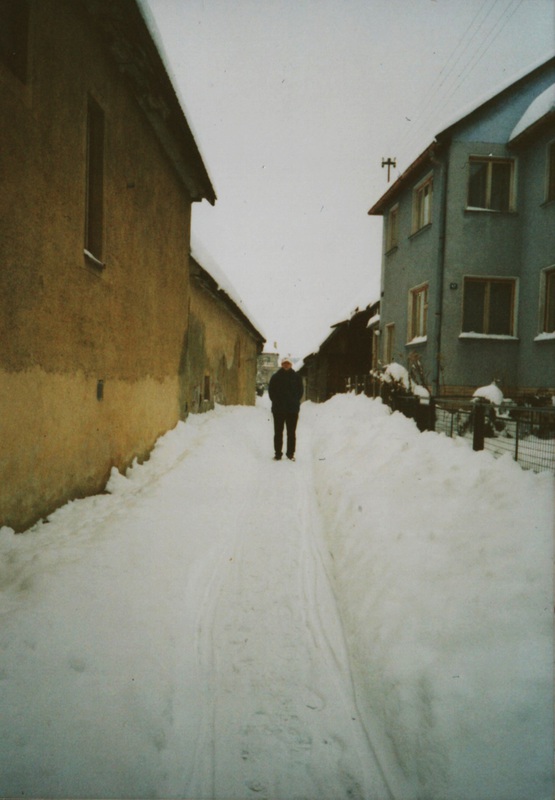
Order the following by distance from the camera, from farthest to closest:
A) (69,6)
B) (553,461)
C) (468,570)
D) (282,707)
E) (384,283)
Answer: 1. (384,283)
2. (553,461)
3. (69,6)
4. (468,570)
5. (282,707)

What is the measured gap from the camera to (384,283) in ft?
51.1

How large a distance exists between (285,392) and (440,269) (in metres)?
6.17

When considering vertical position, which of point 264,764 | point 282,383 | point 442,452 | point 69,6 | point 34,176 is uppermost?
point 69,6

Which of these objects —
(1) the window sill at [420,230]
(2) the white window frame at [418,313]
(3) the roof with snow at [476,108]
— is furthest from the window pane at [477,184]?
(2) the white window frame at [418,313]

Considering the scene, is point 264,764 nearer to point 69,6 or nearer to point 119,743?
point 119,743

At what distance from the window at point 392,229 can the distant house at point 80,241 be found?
9.35 metres

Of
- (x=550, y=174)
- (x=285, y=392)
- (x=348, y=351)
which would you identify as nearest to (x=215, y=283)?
(x=285, y=392)

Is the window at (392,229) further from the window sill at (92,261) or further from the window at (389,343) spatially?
the window sill at (92,261)

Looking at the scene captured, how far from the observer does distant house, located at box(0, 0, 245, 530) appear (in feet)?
11.3

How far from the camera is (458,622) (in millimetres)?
2535

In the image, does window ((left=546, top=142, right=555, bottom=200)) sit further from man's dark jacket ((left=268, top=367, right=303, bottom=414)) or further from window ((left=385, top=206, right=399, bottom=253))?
man's dark jacket ((left=268, top=367, right=303, bottom=414))

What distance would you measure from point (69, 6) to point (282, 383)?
5.67m

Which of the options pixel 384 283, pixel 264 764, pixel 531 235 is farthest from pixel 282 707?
pixel 384 283

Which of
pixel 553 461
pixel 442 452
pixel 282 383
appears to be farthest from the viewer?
pixel 282 383
